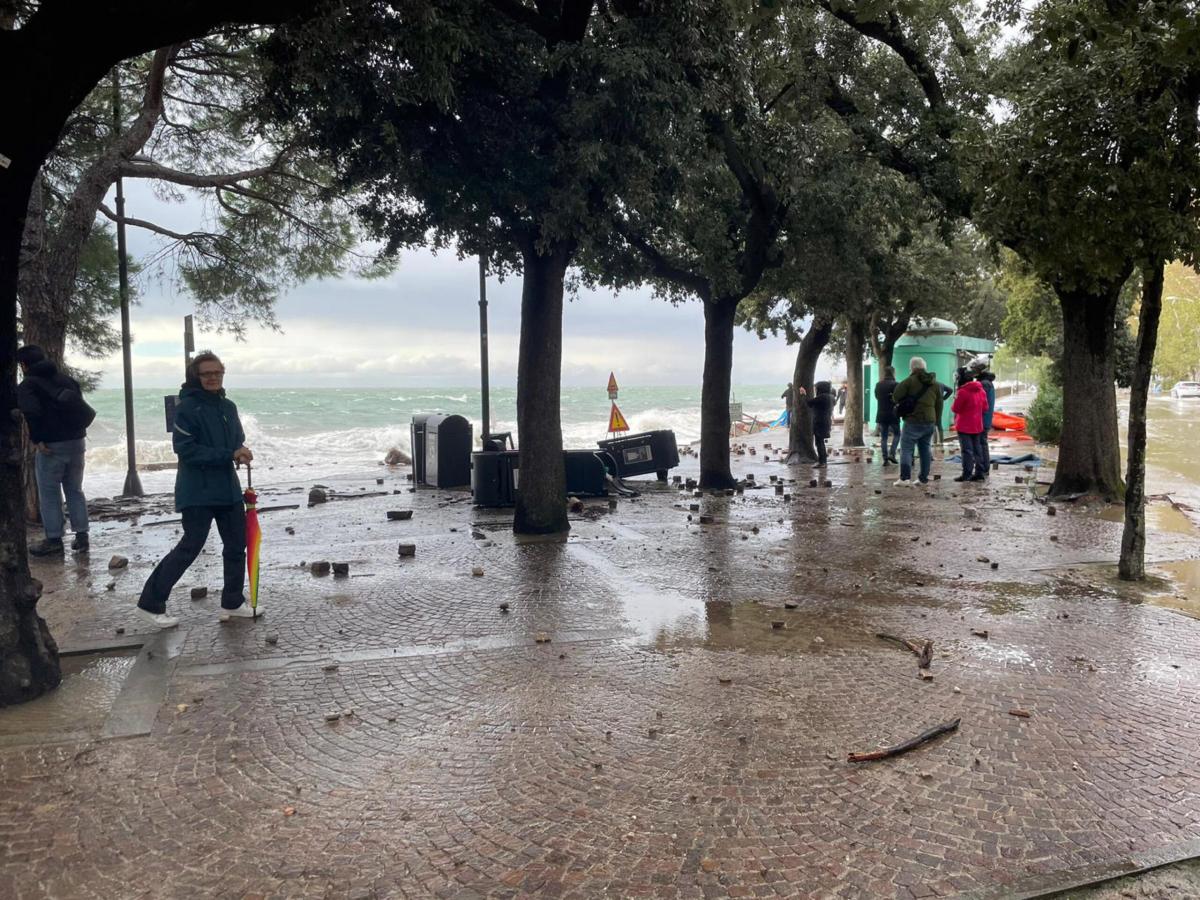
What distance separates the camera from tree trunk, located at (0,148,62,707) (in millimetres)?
4512

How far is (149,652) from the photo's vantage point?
5.50m

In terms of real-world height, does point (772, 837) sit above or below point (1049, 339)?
below

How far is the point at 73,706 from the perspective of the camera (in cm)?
454

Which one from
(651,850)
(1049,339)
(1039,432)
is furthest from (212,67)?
(1049,339)

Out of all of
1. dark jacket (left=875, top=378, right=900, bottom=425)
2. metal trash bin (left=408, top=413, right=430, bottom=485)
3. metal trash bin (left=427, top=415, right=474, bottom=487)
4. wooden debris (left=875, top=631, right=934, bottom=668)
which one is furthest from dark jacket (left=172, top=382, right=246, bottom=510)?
dark jacket (left=875, top=378, right=900, bottom=425)

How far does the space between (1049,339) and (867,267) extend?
1632 centimetres

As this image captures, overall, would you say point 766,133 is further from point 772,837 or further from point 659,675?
point 772,837

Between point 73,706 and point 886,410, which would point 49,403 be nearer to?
point 73,706

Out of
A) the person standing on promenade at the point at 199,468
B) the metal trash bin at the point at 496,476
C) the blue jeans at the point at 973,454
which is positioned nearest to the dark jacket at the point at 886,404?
the blue jeans at the point at 973,454

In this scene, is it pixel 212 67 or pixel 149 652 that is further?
pixel 212 67

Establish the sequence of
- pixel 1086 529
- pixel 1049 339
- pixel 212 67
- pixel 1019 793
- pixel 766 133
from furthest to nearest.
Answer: pixel 1049 339, pixel 212 67, pixel 766 133, pixel 1086 529, pixel 1019 793

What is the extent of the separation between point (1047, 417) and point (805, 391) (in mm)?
7833

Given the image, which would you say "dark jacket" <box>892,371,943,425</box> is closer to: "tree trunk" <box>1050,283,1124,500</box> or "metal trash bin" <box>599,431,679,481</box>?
"tree trunk" <box>1050,283,1124,500</box>

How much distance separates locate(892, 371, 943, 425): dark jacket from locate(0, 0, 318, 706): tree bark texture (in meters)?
12.2
